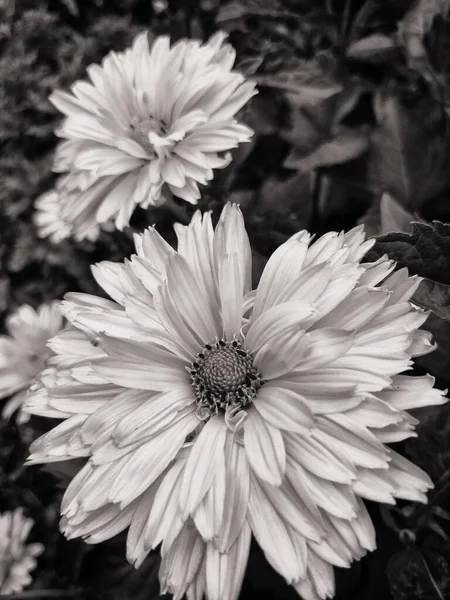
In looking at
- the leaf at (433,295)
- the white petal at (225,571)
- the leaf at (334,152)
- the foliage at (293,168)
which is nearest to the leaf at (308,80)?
the foliage at (293,168)

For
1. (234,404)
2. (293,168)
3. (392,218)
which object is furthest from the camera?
(293,168)

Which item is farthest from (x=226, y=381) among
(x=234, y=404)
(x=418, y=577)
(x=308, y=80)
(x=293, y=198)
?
(x=308, y=80)

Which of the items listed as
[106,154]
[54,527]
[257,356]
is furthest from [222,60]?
[54,527]

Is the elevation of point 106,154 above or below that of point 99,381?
above

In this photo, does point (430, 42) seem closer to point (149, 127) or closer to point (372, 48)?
point (372, 48)

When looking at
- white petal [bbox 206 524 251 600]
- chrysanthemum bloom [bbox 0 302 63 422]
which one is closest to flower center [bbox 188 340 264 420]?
white petal [bbox 206 524 251 600]

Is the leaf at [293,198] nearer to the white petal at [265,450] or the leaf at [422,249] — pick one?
the leaf at [422,249]

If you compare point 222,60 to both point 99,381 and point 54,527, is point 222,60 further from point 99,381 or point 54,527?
point 54,527
